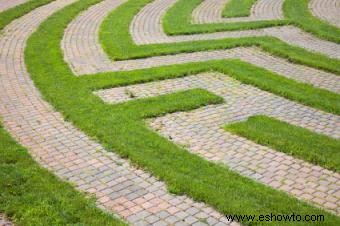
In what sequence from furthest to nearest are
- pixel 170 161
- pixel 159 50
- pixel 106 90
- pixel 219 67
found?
pixel 159 50
pixel 219 67
pixel 106 90
pixel 170 161

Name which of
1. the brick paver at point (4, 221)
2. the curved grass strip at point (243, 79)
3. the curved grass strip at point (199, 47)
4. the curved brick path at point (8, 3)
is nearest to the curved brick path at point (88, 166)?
the brick paver at point (4, 221)

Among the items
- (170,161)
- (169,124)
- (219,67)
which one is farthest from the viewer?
(219,67)

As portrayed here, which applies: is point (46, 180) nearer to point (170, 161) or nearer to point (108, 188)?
point (108, 188)

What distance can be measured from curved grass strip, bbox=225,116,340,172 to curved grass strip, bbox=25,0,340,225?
1.40 meters

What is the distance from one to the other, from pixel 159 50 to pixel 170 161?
7.22 meters

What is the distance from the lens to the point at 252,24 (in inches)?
706

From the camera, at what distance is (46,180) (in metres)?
7.87

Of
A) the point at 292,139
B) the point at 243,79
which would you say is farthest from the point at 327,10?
the point at 292,139

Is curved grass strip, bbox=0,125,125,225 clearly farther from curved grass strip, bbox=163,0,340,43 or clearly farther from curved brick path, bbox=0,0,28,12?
curved brick path, bbox=0,0,28,12

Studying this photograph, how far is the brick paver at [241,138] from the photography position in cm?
809

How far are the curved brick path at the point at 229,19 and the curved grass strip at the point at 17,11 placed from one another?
23.4 ft

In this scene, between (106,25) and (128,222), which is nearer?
(128,222)

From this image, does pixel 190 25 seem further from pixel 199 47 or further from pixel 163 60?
pixel 163 60

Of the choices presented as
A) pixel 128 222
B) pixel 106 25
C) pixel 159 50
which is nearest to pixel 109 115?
pixel 128 222
